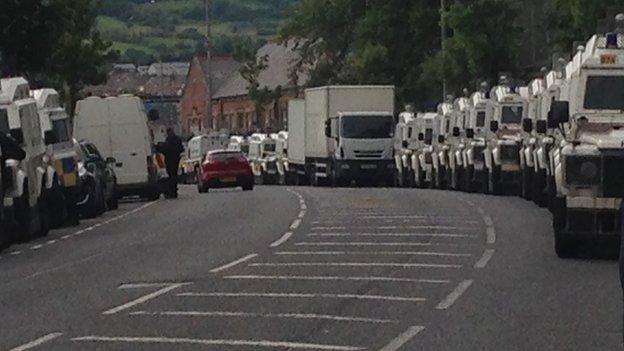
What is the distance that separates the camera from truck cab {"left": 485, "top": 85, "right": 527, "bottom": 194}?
41.1 metres

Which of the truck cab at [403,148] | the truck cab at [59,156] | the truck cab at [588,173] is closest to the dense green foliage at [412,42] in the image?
the truck cab at [403,148]

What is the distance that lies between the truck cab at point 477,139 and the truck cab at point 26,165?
13.4m

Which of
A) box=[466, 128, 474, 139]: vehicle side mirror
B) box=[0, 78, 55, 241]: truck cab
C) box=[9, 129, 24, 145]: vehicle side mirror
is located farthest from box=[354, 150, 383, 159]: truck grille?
box=[9, 129, 24, 145]: vehicle side mirror

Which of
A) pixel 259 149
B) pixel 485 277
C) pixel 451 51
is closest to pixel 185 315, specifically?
pixel 485 277

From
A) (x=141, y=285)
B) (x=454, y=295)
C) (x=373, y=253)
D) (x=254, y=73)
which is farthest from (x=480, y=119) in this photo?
(x=254, y=73)

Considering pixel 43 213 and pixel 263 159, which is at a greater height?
pixel 43 213

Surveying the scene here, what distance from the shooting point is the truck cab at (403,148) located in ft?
193

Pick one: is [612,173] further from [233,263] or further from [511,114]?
[511,114]

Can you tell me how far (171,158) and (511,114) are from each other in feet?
41.2

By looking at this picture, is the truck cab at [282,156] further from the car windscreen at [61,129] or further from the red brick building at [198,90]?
the red brick building at [198,90]

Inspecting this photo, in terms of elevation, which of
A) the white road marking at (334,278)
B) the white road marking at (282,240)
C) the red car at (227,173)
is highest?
the white road marking at (334,278)

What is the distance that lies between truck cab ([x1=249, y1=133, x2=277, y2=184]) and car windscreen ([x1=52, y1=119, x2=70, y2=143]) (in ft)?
134

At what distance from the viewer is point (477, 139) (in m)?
44.2

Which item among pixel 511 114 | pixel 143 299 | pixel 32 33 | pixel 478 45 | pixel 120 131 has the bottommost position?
pixel 143 299
